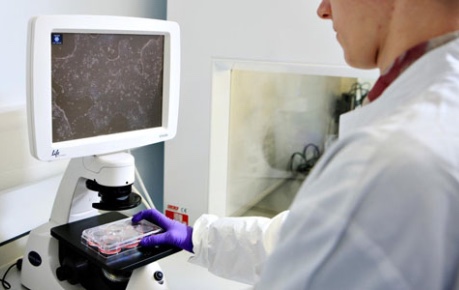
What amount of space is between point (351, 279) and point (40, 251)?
0.89 meters

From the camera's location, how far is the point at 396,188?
1.52 ft

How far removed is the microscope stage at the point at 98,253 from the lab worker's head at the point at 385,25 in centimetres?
62

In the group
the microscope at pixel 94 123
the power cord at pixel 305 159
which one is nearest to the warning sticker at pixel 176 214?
the microscope at pixel 94 123

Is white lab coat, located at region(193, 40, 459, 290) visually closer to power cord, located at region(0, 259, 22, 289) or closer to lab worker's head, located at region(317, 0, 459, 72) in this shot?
lab worker's head, located at region(317, 0, 459, 72)

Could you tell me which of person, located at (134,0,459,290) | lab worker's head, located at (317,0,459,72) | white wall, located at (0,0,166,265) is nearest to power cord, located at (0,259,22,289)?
white wall, located at (0,0,166,265)

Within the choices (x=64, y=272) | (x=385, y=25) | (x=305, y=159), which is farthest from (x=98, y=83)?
(x=305, y=159)

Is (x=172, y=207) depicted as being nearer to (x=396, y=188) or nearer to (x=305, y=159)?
(x=305, y=159)

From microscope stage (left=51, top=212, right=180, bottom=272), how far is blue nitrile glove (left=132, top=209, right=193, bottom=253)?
0.6 inches

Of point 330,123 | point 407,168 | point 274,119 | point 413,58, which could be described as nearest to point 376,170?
point 407,168

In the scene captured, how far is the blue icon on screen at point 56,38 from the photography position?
3.18 ft

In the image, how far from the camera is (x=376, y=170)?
0.47 meters

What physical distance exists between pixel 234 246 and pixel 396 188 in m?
0.78

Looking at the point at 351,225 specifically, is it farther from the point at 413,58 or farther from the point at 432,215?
the point at 413,58

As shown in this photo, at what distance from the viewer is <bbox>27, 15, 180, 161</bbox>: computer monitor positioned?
96 centimetres
